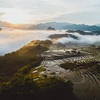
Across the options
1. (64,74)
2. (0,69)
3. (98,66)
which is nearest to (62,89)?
(64,74)

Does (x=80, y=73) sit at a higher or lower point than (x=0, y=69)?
higher

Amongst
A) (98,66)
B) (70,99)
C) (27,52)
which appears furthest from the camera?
(27,52)

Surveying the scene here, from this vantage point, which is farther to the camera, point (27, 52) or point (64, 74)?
point (27, 52)

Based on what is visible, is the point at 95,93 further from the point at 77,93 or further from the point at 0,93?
the point at 0,93

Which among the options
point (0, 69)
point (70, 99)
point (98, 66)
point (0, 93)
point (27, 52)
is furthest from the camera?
point (27, 52)

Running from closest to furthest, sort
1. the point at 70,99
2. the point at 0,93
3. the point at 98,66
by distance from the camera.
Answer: the point at 0,93, the point at 70,99, the point at 98,66

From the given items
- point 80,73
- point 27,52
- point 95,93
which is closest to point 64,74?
point 80,73

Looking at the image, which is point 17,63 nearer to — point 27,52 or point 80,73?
point 27,52

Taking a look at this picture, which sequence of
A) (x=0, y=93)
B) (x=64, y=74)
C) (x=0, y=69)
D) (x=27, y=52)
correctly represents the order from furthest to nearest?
(x=27, y=52)
(x=0, y=69)
(x=64, y=74)
(x=0, y=93)

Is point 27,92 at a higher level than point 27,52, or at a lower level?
higher
